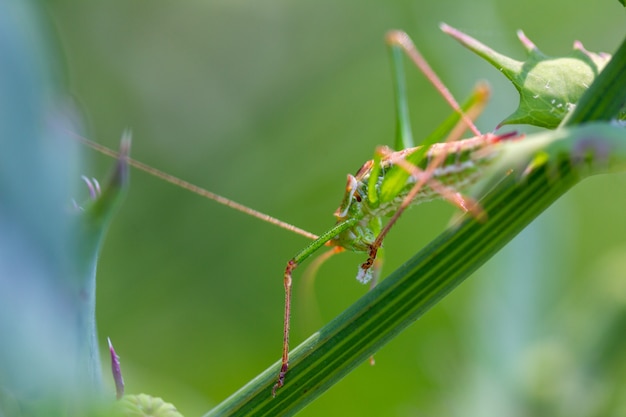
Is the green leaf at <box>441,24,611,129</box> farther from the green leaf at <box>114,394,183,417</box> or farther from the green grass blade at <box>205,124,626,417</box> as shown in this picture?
the green leaf at <box>114,394,183,417</box>

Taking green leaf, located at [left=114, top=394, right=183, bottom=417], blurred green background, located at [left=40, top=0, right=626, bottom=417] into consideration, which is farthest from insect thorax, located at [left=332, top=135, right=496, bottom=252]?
green leaf, located at [left=114, top=394, right=183, bottom=417]

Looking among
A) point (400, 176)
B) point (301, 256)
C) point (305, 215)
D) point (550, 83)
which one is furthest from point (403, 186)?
point (305, 215)

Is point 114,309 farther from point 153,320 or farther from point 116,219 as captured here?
point 116,219

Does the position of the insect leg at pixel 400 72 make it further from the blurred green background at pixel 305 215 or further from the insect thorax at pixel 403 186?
the blurred green background at pixel 305 215

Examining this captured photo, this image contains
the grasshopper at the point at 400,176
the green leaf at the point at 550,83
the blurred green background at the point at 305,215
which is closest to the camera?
the green leaf at the point at 550,83

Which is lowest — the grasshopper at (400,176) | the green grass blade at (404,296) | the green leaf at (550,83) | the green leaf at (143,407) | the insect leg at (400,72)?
the green leaf at (143,407)

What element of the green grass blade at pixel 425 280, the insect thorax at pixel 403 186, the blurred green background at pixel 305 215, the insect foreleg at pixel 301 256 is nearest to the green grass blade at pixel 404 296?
the green grass blade at pixel 425 280
